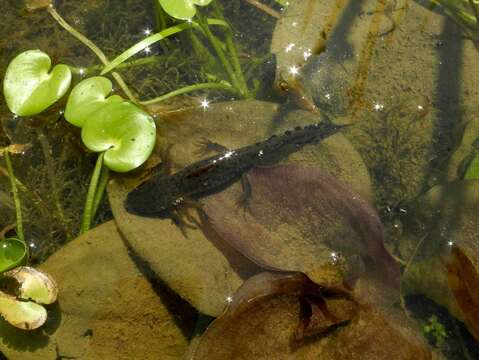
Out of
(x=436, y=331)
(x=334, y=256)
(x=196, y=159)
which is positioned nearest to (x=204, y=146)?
(x=196, y=159)

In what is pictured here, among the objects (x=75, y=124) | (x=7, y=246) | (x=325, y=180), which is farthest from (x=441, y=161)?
(x=7, y=246)

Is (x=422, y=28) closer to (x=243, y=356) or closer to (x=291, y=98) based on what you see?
(x=291, y=98)

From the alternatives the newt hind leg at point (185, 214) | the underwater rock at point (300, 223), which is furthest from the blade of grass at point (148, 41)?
the underwater rock at point (300, 223)

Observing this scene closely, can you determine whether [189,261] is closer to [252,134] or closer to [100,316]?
[100,316]

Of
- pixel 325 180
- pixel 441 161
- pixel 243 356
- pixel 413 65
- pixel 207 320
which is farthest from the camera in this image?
pixel 413 65

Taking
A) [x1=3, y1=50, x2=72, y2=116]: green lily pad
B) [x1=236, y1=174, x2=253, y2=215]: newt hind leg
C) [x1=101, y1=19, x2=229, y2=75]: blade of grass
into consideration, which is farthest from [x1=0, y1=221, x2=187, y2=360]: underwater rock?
[x1=101, y1=19, x2=229, y2=75]: blade of grass

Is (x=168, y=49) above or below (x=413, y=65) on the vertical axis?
below

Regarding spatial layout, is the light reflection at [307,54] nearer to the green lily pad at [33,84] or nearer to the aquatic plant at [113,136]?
the aquatic plant at [113,136]
